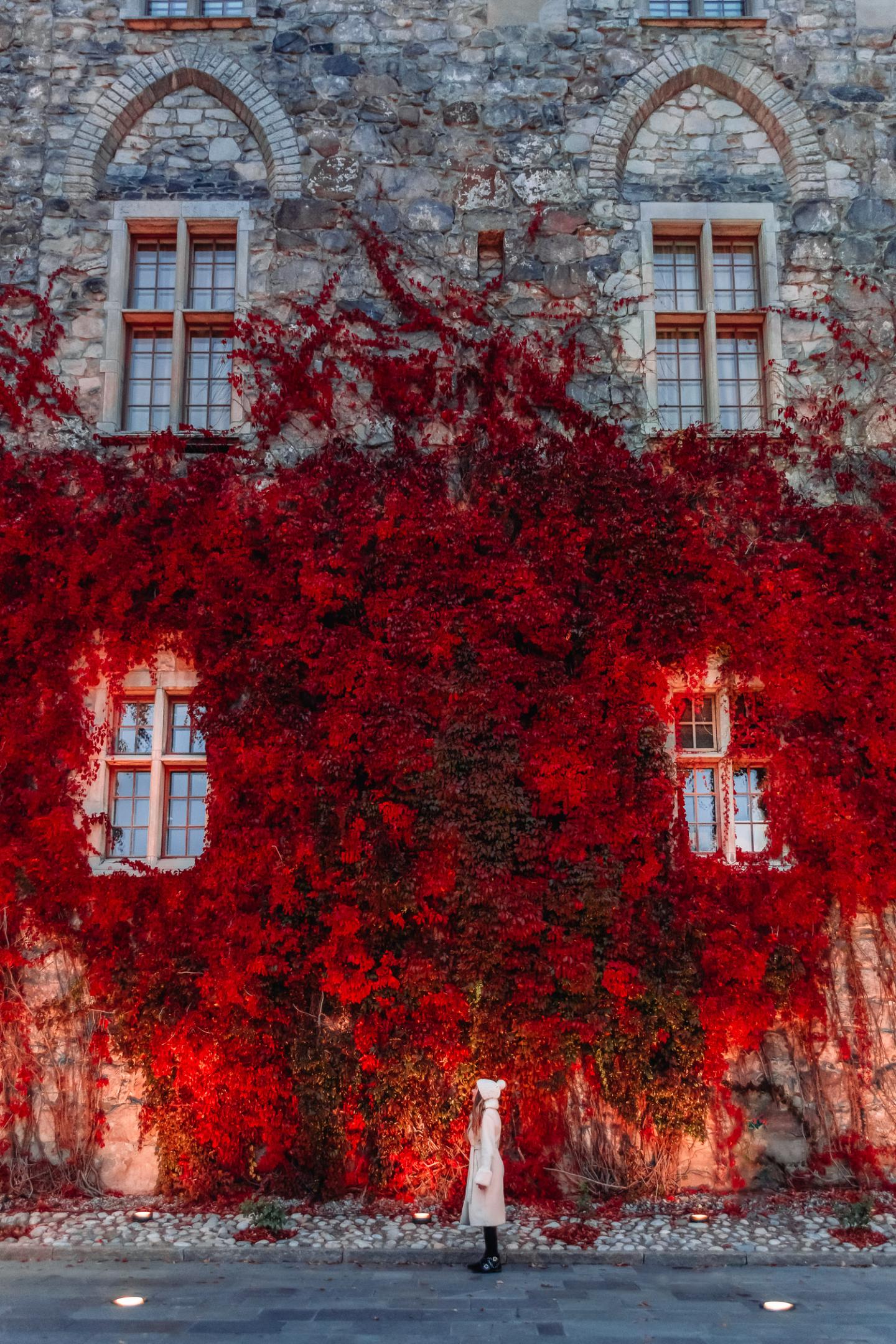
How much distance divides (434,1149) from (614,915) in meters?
2.07

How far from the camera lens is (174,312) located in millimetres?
9211

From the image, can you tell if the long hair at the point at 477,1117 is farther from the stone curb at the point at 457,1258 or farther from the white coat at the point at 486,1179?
the stone curb at the point at 457,1258

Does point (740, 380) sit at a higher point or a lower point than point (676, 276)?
lower

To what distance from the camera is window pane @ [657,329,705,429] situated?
9.28m

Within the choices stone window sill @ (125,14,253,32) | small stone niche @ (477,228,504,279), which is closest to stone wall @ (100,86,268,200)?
stone window sill @ (125,14,253,32)

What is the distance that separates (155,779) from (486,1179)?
4.00 m

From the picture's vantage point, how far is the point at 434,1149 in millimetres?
7418

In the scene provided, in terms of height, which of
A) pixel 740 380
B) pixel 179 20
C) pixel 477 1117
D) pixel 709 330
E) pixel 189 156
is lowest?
pixel 477 1117

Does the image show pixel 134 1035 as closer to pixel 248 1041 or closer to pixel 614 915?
pixel 248 1041

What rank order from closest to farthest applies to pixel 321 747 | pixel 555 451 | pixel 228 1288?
pixel 228 1288
pixel 321 747
pixel 555 451

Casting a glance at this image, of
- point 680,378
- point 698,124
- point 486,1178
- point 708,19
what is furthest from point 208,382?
point 486,1178

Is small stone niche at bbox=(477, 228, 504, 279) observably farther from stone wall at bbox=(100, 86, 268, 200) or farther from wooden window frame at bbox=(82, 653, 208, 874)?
wooden window frame at bbox=(82, 653, 208, 874)

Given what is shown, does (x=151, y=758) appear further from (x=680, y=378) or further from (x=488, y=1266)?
(x=680, y=378)

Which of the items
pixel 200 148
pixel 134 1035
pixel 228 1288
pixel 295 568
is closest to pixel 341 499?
pixel 295 568
